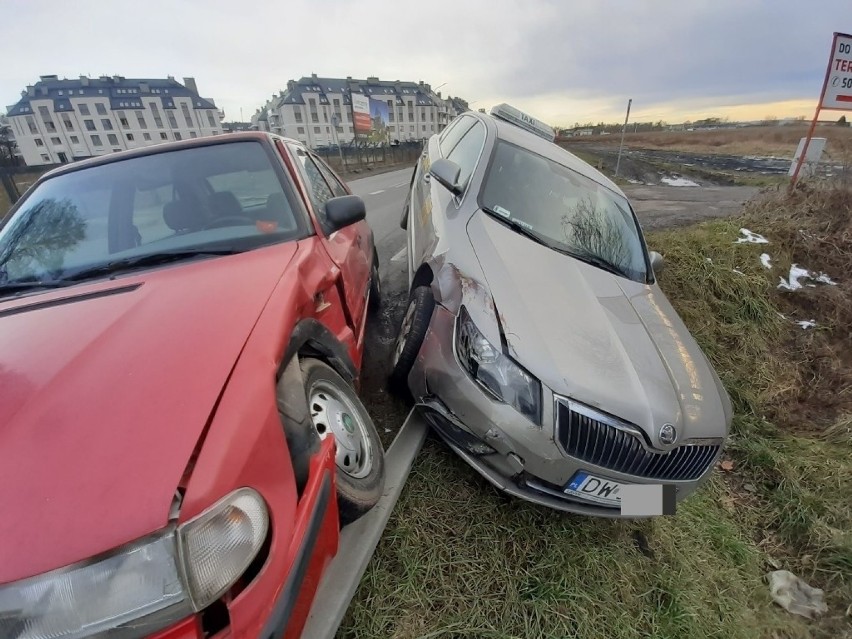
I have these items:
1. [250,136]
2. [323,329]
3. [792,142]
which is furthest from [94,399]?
[792,142]

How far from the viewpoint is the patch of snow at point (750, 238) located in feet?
16.9

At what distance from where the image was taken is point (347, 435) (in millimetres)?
1683

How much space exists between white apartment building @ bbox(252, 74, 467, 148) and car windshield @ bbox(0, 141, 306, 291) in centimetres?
5595

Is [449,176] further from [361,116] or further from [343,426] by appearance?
[361,116]

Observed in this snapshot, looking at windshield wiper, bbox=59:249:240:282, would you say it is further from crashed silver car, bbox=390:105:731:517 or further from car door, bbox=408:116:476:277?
car door, bbox=408:116:476:277

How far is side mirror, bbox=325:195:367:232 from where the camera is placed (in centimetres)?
215

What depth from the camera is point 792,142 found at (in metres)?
28.9

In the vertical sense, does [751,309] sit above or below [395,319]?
below

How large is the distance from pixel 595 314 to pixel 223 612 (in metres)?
1.90

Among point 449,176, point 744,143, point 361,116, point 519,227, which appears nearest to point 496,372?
point 519,227

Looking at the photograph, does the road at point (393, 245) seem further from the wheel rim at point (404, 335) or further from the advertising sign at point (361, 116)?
the advertising sign at point (361, 116)

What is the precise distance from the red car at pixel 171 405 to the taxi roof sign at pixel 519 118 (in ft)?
9.64

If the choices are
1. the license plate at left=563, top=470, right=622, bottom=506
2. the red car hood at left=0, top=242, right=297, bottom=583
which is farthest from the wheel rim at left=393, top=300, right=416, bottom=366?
the license plate at left=563, top=470, right=622, bottom=506

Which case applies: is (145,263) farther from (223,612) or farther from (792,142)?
(792,142)
